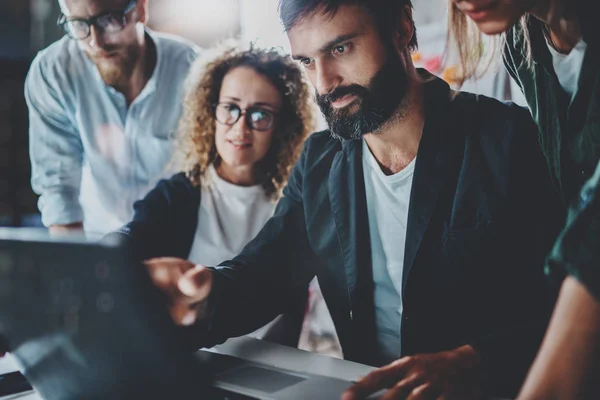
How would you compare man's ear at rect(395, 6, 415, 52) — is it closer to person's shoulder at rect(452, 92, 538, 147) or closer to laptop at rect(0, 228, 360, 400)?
person's shoulder at rect(452, 92, 538, 147)

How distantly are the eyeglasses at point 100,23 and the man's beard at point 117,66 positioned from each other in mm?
62

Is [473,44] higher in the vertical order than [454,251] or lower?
higher

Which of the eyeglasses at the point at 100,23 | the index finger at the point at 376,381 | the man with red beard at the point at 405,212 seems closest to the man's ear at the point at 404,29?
the man with red beard at the point at 405,212

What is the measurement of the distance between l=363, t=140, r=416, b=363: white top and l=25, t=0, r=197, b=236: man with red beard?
24.4 inches

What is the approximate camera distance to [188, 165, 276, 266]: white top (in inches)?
50.7

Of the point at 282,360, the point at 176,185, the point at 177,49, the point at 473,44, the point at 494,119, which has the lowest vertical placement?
the point at 282,360

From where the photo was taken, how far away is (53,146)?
144 centimetres

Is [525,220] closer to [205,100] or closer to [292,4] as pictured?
[292,4]

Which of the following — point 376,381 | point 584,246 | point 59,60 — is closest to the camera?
point 584,246

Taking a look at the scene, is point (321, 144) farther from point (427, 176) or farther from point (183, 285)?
point (183, 285)

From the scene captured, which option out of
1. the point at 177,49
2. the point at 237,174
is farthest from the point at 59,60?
the point at 237,174

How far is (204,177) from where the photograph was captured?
1.32 meters

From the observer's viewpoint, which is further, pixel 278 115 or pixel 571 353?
pixel 278 115

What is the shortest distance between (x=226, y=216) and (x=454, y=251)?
551 mm
